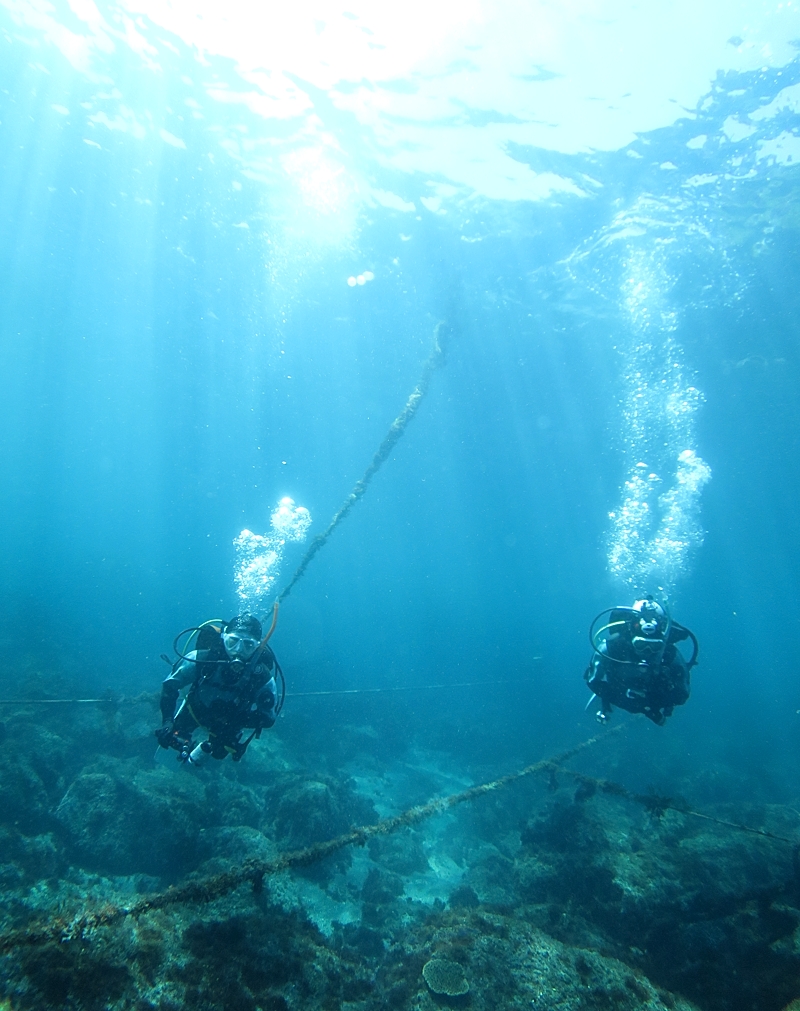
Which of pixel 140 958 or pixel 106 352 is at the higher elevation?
pixel 106 352

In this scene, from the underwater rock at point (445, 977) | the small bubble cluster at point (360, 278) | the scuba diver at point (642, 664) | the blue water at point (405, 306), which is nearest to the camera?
the underwater rock at point (445, 977)

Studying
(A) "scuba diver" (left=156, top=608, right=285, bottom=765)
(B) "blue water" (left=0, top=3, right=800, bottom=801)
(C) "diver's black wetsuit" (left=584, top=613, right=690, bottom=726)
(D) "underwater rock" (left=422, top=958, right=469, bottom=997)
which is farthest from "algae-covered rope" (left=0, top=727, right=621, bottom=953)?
(B) "blue water" (left=0, top=3, right=800, bottom=801)

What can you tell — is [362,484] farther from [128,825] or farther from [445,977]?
[445,977]

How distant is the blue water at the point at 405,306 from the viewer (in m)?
13.6

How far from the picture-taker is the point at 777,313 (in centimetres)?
1658

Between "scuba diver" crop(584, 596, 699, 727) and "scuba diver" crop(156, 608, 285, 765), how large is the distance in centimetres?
491

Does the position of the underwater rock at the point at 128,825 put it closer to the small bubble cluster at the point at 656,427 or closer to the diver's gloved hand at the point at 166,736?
the diver's gloved hand at the point at 166,736

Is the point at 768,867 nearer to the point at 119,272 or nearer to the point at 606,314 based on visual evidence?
the point at 606,314

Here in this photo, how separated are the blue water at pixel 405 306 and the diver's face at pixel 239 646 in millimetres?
13053

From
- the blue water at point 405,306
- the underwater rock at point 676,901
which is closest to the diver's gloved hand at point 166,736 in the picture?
the underwater rock at point 676,901

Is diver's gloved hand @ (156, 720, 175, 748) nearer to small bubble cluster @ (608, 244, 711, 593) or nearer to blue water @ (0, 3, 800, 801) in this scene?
blue water @ (0, 3, 800, 801)

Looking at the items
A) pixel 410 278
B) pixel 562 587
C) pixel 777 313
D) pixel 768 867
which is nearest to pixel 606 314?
pixel 777 313

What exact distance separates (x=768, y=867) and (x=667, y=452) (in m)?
22.5

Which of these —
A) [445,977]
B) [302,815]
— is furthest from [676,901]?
[302,815]
